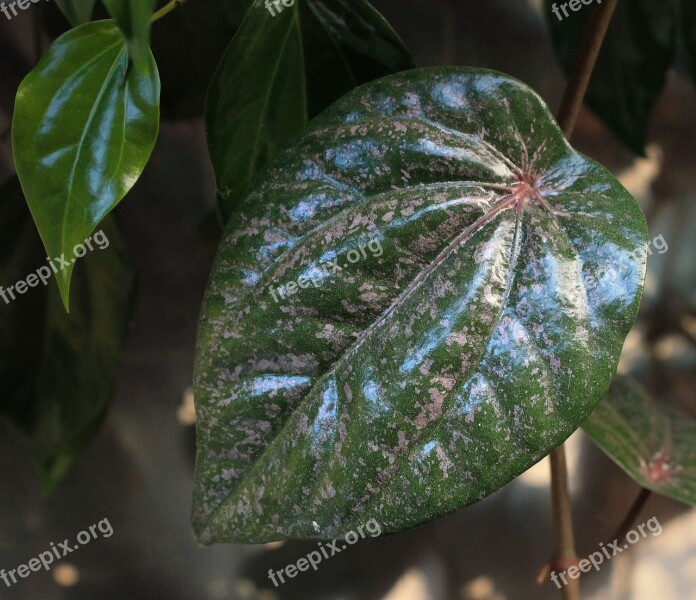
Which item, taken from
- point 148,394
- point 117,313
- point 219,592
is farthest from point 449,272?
point 219,592

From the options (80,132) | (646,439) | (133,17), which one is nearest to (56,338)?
(80,132)

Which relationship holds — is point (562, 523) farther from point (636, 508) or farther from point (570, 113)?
point (570, 113)

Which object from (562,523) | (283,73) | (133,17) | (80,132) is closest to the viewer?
(133,17)

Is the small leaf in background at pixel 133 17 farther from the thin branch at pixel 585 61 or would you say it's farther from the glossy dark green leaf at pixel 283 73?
Result: the thin branch at pixel 585 61

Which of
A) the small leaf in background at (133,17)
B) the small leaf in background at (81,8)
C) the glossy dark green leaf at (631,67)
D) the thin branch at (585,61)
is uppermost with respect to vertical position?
the small leaf in background at (81,8)

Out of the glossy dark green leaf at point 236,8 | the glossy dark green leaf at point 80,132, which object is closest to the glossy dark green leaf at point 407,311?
the glossy dark green leaf at point 80,132

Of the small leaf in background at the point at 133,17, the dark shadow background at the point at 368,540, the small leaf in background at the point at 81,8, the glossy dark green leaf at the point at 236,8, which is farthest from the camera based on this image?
the dark shadow background at the point at 368,540

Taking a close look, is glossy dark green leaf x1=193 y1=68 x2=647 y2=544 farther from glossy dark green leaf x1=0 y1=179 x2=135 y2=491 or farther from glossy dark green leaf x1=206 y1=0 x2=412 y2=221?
glossy dark green leaf x1=0 y1=179 x2=135 y2=491
